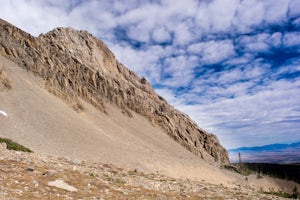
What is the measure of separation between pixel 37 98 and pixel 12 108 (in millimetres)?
10311

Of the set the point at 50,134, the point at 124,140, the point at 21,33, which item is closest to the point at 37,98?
the point at 50,134

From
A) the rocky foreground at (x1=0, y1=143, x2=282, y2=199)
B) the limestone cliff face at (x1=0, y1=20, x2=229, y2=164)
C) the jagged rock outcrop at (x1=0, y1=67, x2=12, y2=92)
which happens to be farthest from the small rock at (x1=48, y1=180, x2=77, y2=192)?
the limestone cliff face at (x1=0, y1=20, x2=229, y2=164)

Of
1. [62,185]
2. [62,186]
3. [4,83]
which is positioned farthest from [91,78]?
[62,186]

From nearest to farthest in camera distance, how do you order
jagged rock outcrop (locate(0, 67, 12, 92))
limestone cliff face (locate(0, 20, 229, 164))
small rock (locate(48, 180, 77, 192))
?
small rock (locate(48, 180, 77, 192)) < jagged rock outcrop (locate(0, 67, 12, 92)) < limestone cliff face (locate(0, 20, 229, 164))

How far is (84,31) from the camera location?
132 metres

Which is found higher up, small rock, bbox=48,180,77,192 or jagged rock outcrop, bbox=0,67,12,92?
jagged rock outcrop, bbox=0,67,12,92

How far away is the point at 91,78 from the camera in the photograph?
10688 cm

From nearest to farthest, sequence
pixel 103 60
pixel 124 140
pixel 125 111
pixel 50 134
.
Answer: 1. pixel 50 134
2. pixel 124 140
3. pixel 125 111
4. pixel 103 60

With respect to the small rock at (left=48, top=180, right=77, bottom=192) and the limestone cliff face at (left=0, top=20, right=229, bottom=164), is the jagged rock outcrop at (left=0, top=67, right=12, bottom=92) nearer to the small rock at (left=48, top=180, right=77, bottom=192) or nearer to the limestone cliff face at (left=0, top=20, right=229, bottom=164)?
the limestone cliff face at (left=0, top=20, right=229, bottom=164)

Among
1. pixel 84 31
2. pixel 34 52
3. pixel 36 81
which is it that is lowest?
pixel 36 81

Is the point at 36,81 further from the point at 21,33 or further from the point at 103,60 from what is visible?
the point at 103,60

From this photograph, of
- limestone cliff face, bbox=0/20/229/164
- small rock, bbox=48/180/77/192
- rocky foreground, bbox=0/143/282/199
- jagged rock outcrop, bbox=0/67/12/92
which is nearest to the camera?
rocky foreground, bbox=0/143/282/199

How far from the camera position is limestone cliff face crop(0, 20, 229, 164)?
8062 cm

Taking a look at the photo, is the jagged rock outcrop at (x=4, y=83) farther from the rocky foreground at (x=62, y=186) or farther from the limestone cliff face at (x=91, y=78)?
the rocky foreground at (x=62, y=186)
